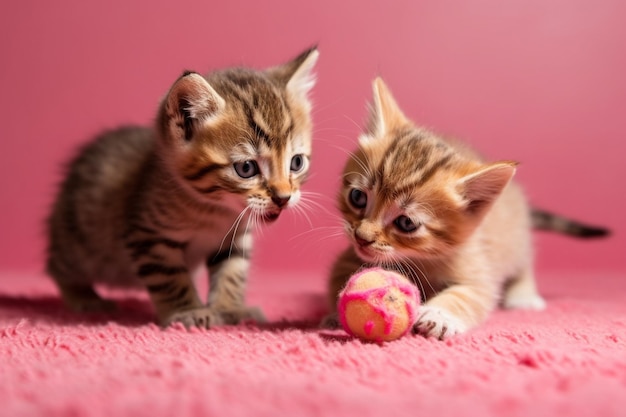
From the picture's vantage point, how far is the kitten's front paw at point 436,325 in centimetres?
132

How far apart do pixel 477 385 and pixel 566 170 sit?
221 centimetres

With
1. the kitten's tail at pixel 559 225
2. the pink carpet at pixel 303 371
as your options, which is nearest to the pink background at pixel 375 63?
the kitten's tail at pixel 559 225

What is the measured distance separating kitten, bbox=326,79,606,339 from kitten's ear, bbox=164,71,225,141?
37 cm

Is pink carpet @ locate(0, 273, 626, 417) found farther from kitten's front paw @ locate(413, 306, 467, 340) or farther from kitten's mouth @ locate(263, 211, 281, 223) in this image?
kitten's mouth @ locate(263, 211, 281, 223)

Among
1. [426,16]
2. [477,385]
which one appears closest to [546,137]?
[426,16]

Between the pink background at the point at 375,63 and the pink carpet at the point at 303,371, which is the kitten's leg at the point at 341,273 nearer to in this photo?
the pink carpet at the point at 303,371

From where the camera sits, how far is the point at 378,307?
1220 mm

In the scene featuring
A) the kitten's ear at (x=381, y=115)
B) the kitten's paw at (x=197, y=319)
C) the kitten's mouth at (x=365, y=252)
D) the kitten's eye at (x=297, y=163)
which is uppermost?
the kitten's ear at (x=381, y=115)

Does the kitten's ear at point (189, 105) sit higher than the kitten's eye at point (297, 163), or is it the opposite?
the kitten's ear at point (189, 105)

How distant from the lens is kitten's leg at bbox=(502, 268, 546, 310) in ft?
6.49

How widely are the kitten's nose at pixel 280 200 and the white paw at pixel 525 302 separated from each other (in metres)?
0.91

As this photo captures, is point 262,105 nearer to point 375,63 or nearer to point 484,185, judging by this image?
point 484,185

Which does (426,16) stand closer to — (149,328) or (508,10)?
(508,10)

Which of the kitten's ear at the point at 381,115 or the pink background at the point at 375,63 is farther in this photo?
the pink background at the point at 375,63
